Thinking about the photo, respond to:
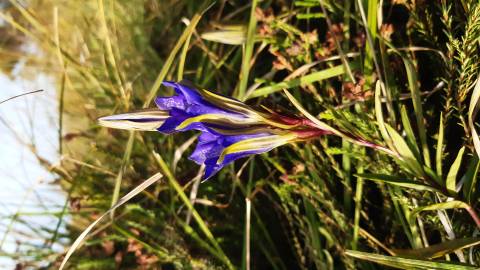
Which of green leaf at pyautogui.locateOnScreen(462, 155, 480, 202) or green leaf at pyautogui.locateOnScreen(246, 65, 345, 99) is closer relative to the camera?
green leaf at pyautogui.locateOnScreen(462, 155, 480, 202)

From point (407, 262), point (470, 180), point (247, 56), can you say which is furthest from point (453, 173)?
point (247, 56)

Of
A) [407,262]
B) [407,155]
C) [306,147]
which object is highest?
[306,147]

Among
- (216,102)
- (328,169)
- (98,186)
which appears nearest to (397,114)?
(328,169)

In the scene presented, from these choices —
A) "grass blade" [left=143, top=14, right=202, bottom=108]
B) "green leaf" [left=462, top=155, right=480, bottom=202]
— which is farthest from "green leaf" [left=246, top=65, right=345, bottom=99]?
"green leaf" [left=462, top=155, right=480, bottom=202]

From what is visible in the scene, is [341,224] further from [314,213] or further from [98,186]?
[98,186]

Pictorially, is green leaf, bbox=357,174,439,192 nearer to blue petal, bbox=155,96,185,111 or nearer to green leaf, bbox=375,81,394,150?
green leaf, bbox=375,81,394,150

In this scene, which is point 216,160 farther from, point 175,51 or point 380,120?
point 175,51

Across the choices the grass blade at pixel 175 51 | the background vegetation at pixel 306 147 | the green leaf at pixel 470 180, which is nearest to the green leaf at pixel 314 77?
the background vegetation at pixel 306 147
